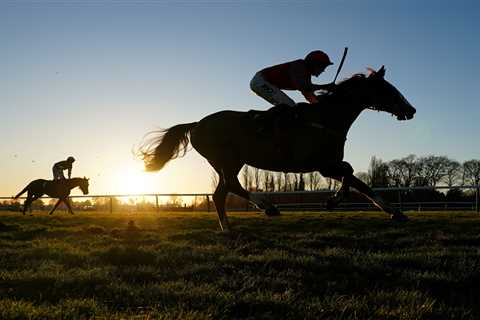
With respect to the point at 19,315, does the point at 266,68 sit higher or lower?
higher

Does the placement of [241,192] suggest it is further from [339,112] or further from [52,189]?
[52,189]

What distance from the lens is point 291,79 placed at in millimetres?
8828

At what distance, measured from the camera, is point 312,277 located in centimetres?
454

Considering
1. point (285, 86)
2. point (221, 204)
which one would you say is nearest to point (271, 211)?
point (221, 204)

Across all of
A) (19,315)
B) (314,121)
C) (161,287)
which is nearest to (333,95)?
(314,121)

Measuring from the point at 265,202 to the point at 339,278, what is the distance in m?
4.38

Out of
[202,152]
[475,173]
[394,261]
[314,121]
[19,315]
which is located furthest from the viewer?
[475,173]

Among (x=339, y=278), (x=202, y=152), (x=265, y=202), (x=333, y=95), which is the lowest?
(x=339, y=278)

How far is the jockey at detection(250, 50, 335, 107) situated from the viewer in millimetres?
8742

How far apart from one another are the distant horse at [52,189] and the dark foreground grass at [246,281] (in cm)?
1617

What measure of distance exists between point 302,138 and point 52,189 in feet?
55.4

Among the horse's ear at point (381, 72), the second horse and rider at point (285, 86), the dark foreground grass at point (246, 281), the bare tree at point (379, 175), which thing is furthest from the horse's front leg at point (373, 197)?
the bare tree at point (379, 175)

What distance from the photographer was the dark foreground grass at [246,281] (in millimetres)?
3344

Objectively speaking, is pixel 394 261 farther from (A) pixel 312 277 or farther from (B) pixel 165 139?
(B) pixel 165 139
